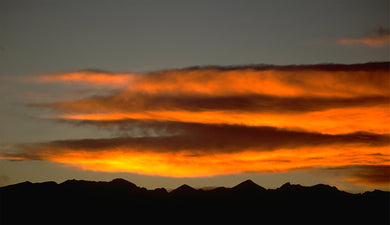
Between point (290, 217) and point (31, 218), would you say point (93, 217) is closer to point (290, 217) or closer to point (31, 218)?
point (31, 218)

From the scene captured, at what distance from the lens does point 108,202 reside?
199 metres

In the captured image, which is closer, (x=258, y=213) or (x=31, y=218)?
(x=31, y=218)

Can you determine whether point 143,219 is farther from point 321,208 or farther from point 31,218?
point 321,208

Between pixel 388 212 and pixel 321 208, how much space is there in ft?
76.0

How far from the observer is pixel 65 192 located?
647 ft

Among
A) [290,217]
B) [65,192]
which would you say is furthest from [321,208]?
[65,192]

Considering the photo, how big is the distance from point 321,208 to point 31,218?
98749mm

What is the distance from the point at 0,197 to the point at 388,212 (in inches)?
5108

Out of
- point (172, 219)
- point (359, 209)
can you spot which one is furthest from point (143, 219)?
point (359, 209)

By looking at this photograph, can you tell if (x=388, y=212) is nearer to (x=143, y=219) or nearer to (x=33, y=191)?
(x=143, y=219)

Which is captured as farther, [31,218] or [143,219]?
[143,219]

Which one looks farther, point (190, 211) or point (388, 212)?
point (190, 211)

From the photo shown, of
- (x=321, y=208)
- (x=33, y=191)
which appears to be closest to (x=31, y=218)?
(x=33, y=191)

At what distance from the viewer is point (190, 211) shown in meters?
198
